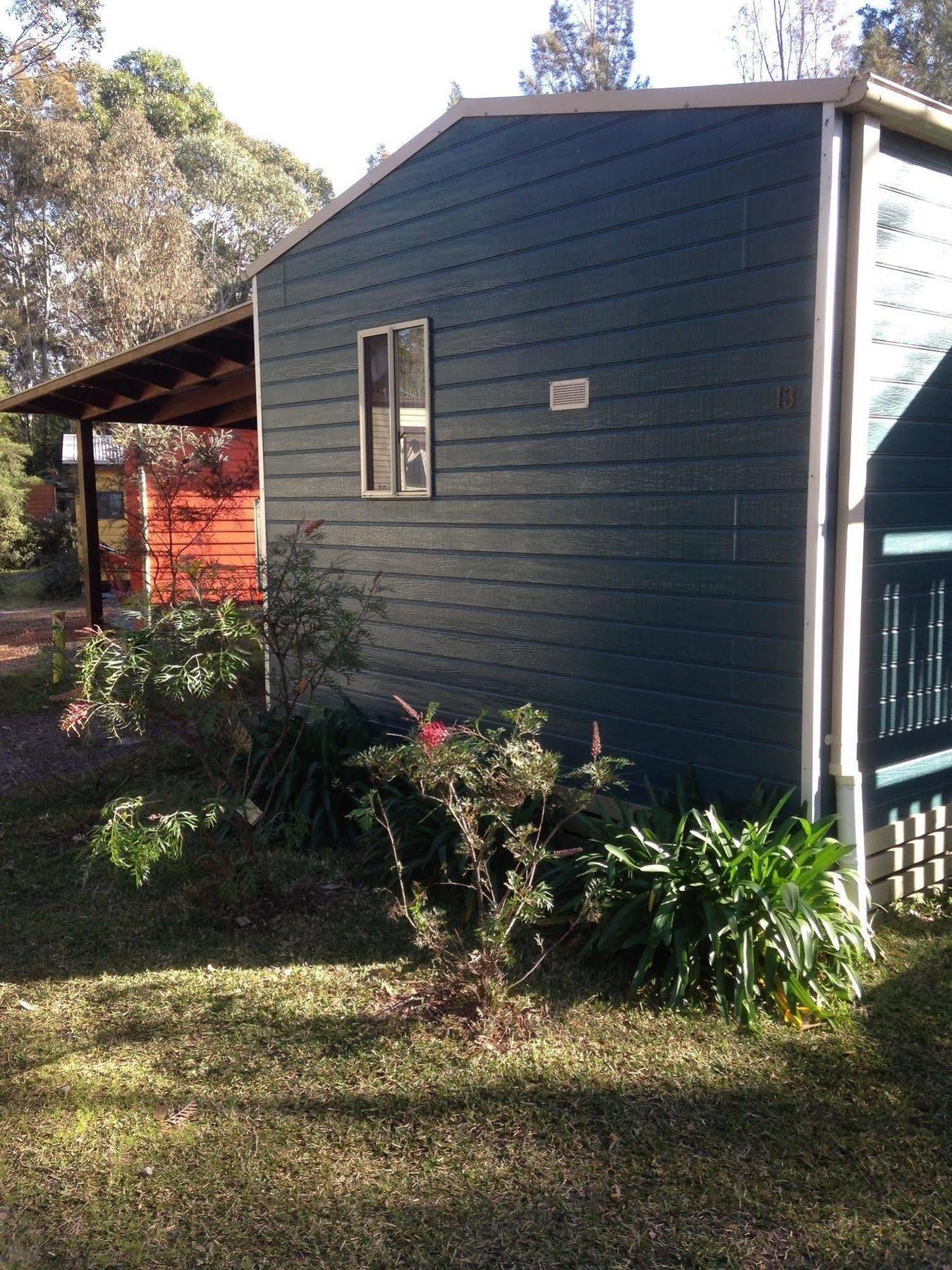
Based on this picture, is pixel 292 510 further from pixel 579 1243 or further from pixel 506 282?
pixel 579 1243

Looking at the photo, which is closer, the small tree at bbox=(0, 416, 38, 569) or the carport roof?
the carport roof

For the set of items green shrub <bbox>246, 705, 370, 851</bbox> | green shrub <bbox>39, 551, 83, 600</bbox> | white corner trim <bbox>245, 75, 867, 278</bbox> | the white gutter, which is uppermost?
white corner trim <bbox>245, 75, 867, 278</bbox>

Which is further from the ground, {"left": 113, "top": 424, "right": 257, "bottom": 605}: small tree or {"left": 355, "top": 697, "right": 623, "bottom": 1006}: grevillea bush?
{"left": 113, "top": 424, "right": 257, "bottom": 605}: small tree

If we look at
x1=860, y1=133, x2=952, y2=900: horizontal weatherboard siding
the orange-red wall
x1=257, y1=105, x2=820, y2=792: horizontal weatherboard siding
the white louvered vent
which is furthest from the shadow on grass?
the orange-red wall

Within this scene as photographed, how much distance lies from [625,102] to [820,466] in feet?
6.51

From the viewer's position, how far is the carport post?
11125 mm

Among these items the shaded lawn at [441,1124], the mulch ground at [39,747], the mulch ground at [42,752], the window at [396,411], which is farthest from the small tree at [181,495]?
the shaded lawn at [441,1124]

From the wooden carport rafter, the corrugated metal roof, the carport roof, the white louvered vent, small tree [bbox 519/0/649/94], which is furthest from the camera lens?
small tree [bbox 519/0/649/94]

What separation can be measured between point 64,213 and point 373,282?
27.6 metres

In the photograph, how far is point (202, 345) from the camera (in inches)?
329

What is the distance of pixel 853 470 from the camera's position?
165 inches

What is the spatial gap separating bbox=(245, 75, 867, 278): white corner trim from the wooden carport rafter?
163 cm

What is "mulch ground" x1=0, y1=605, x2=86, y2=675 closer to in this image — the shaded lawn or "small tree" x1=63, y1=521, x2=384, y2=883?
"small tree" x1=63, y1=521, x2=384, y2=883

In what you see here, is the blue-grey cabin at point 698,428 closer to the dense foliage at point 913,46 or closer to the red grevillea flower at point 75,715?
the red grevillea flower at point 75,715
